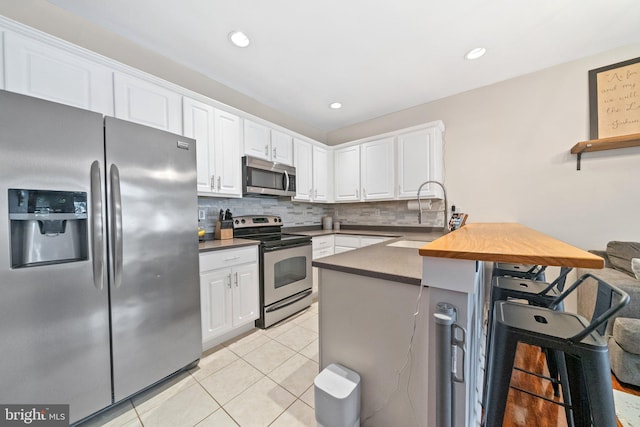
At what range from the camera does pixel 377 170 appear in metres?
3.38

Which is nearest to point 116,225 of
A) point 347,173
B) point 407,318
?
point 407,318

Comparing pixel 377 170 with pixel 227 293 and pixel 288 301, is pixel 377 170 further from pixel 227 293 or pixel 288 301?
pixel 227 293

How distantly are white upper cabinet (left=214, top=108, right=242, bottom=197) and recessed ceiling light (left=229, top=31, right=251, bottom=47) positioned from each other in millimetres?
651

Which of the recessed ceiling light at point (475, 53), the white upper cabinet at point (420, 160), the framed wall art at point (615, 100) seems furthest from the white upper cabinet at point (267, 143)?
the framed wall art at point (615, 100)

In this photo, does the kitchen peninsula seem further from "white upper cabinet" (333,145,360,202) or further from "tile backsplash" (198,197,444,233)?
"white upper cabinet" (333,145,360,202)

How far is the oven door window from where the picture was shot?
7.97ft

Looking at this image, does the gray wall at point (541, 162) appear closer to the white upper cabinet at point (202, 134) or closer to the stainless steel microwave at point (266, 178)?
the stainless steel microwave at point (266, 178)

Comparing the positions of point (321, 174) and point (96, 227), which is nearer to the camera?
point (96, 227)

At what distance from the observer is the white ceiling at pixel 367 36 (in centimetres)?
166

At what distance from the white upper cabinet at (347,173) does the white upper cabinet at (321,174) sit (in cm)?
13

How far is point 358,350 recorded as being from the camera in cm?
112

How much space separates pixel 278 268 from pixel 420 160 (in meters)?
2.33

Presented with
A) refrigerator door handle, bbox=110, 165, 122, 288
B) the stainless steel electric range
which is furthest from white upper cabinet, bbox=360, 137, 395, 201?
refrigerator door handle, bbox=110, 165, 122, 288

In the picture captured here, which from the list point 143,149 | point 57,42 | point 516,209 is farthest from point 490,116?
point 57,42
